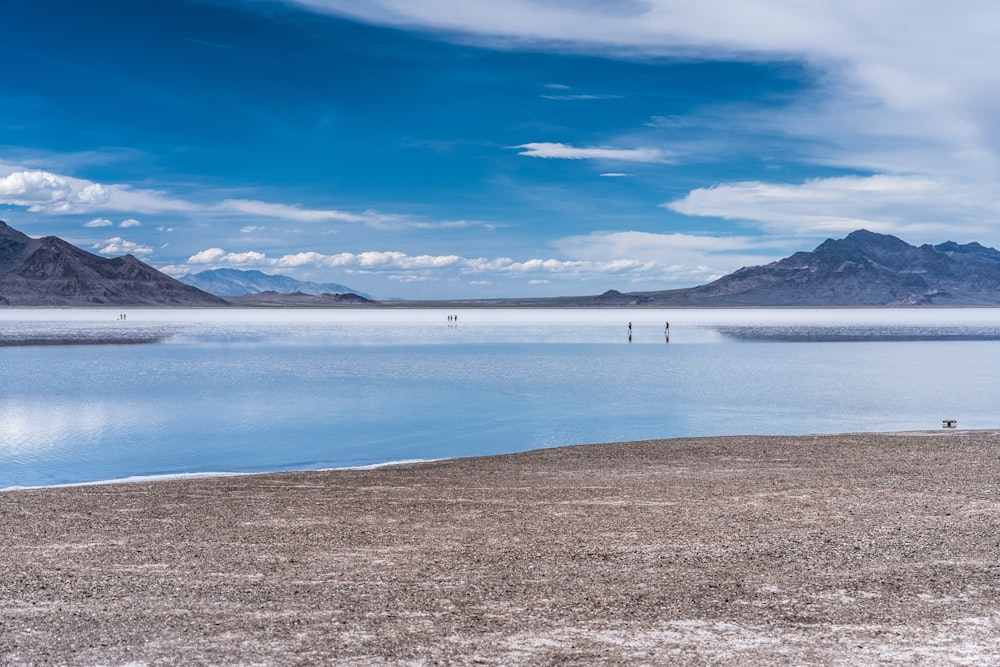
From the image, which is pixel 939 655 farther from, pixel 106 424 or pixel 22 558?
pixel 106 424

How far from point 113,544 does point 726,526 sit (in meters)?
6.32

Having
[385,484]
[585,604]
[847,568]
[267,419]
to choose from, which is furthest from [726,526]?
[267,419]

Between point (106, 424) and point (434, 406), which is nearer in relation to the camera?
point (106, 424)

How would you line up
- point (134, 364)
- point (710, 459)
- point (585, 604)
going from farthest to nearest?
point (134, 364)
point (710, 459)
point (585, 604)

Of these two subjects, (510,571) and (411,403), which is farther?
(411,403)

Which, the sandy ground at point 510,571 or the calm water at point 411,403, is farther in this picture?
the calm water at point 411,403

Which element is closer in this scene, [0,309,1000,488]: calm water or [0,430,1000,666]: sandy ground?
[0,430,1000,666]: sandy ground

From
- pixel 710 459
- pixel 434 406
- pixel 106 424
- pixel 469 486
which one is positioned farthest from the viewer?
pixel 434 406

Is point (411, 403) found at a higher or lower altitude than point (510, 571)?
lower

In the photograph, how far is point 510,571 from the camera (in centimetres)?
823

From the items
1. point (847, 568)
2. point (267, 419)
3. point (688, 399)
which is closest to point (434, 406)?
point (267, 419)

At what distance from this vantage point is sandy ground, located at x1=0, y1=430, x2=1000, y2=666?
6387 millimetres

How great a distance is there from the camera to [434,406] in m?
25.6

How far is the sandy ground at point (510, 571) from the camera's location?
639 cm
